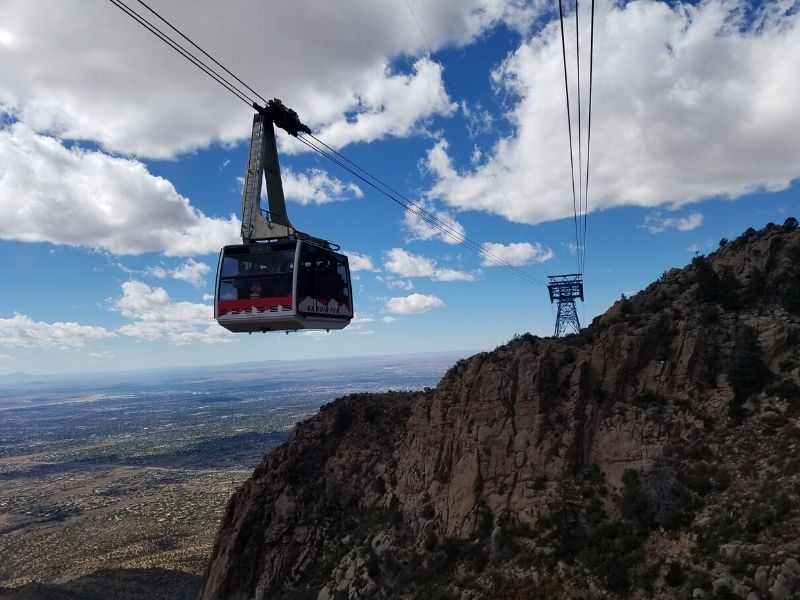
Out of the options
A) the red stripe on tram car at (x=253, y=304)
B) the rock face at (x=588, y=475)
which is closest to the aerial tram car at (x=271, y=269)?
the red stripe on tram car at (x=253, y=304)

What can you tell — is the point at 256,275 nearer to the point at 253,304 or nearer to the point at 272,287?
the point at 272,287

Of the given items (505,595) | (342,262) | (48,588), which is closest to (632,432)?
(505,595)

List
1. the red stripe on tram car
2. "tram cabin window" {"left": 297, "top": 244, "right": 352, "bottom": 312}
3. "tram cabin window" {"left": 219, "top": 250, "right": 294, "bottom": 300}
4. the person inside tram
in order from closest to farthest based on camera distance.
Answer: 1. the red stripe on tram car
2. "tram cabin window" {"left": 219, "top": 250, "right": 294, "bottom": 300}
3. the person inside tram
4. "tram cabin window" {"left": 297, "top": 244, "right": 352, "bottom": 312}

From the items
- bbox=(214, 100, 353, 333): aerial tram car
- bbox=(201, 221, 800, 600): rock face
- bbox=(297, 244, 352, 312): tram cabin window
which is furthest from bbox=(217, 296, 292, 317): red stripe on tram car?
bbox=(201, 221, 800, 600): rock face

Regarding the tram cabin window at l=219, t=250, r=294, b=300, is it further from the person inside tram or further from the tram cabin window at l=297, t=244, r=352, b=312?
the tram cabin window at l=297, t=244, r=352, b=312

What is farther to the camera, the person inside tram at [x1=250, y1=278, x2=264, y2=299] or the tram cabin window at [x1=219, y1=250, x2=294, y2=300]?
the person inside tram at [x1=250, y1=278, x2=264, y2=299]

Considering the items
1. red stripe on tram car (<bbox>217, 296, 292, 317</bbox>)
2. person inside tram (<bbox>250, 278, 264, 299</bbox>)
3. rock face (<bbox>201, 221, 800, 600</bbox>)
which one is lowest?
rock face (<bbox>201, 221, 800, 600</bbox>)

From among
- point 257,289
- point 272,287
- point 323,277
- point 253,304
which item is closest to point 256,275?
point 257,289
